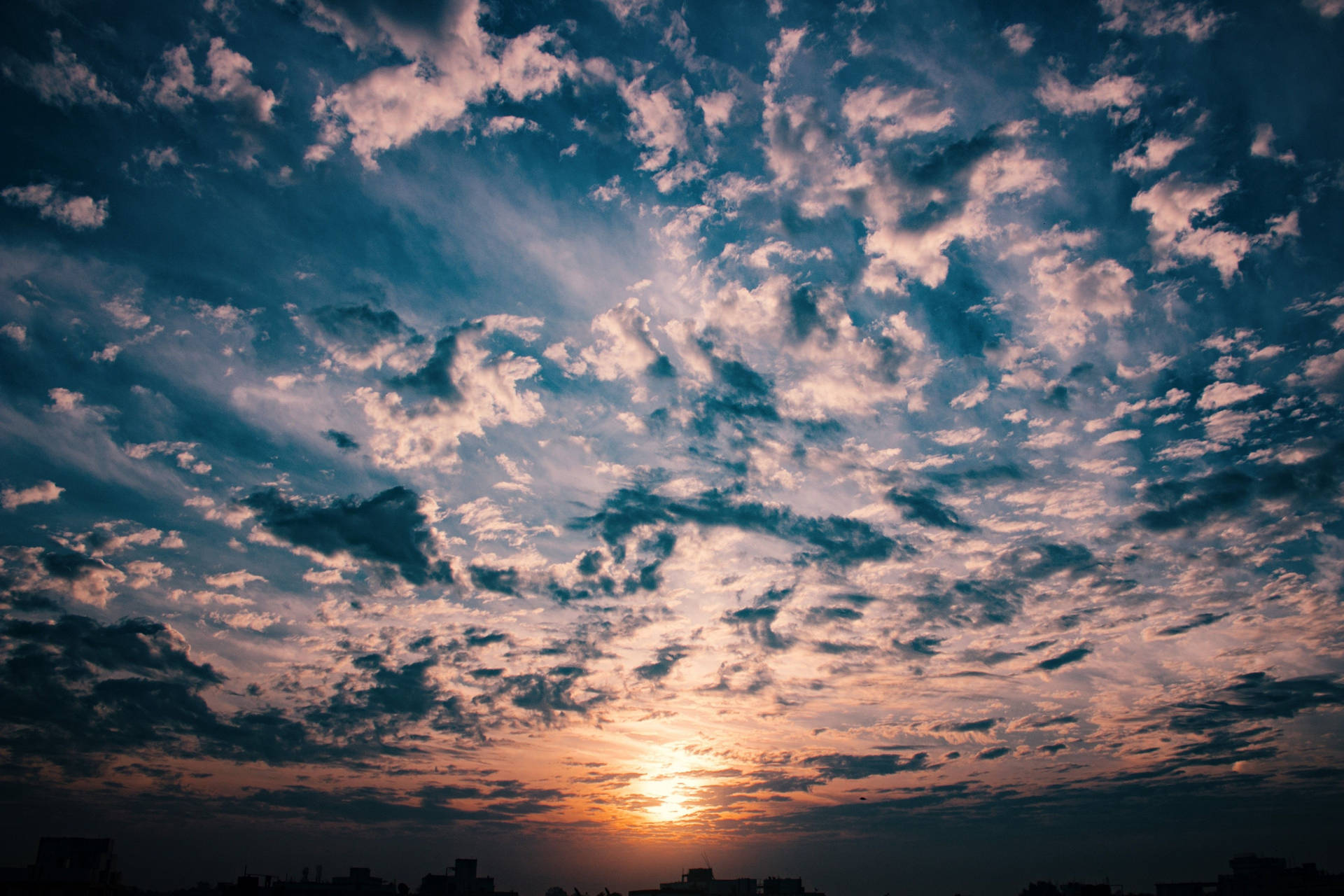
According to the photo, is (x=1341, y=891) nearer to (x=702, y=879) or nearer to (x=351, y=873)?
(x=702, y=879)

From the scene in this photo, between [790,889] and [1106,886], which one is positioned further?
[790,889]

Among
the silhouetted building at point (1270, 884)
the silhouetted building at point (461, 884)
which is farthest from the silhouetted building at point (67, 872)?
the silhouetted building at point (1270, 884)

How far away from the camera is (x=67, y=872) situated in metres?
A: 94.6

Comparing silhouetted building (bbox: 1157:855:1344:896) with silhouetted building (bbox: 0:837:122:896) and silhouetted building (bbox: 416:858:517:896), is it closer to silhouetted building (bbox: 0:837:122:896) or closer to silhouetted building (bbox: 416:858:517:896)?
silhouetted building (bbox: 416:858:517:896)

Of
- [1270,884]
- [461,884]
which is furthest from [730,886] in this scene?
[1270,884]

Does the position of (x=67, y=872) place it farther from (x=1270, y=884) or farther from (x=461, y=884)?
(x=1270, y=884)

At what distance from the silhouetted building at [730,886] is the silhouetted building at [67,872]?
9230 cm

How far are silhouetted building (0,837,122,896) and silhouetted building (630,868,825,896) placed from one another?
92.3 metres

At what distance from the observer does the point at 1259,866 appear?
520 feet

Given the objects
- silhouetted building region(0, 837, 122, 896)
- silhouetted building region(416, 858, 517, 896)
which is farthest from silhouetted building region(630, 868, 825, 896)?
silhouetted building region(0, 837, 122, 896)

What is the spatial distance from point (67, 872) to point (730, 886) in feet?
388

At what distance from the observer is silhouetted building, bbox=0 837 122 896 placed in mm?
90312

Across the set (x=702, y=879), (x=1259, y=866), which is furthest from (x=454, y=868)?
(x=1259, y=866)

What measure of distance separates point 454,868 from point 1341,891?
168 m
